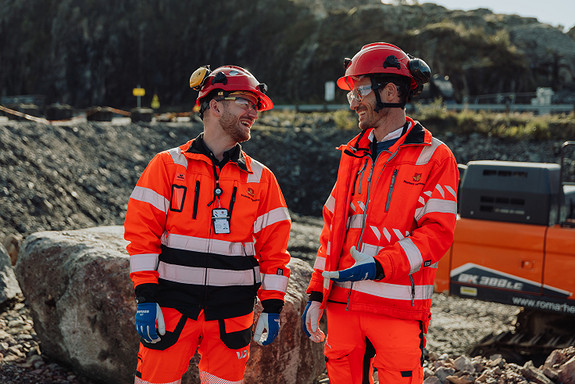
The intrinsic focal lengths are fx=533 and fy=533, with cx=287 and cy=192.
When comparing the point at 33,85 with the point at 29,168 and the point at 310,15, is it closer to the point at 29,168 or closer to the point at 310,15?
the point at 310,15

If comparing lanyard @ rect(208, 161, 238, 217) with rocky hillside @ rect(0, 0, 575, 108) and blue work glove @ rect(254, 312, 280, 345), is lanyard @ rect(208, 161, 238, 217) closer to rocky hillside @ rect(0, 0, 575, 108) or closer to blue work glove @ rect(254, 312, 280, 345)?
blue work glove @ rect(254, 312, 280, 345)

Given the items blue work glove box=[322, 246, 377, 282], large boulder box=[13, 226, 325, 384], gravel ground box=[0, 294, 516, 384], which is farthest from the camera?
gravel ground box=[0, 294, 516, 384]

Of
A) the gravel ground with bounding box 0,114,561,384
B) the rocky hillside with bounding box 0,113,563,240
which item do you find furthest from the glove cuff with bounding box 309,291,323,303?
the rocky hillside with bounding box 0,113,563,240

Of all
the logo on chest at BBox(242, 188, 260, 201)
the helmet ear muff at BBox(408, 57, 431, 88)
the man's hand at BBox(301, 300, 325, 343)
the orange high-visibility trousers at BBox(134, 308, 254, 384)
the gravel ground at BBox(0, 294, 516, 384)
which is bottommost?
the gravel ground at BBox(0, 294, 516, 384)

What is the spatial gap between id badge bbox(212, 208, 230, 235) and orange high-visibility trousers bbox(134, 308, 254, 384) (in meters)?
Result: 0.45

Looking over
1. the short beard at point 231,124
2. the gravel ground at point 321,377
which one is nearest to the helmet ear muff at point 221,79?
the short beard at point 231,124

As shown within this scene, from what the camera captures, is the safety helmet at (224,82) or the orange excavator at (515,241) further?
the orange excavator at (515,241)

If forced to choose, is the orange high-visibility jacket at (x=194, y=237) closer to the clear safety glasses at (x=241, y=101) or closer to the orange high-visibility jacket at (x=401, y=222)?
the clear safety glasses at (x=241, y=101)

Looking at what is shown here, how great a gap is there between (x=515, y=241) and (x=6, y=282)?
534cm

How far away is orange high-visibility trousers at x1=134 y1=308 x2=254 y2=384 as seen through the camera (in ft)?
8.77

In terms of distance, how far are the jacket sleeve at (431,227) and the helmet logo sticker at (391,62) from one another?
48 cm

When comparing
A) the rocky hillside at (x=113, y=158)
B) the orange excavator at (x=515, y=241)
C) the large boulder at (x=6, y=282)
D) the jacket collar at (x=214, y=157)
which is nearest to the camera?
the jacket collar at (x=214, y=157)

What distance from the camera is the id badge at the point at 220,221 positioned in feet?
9.08

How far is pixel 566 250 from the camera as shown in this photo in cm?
526
